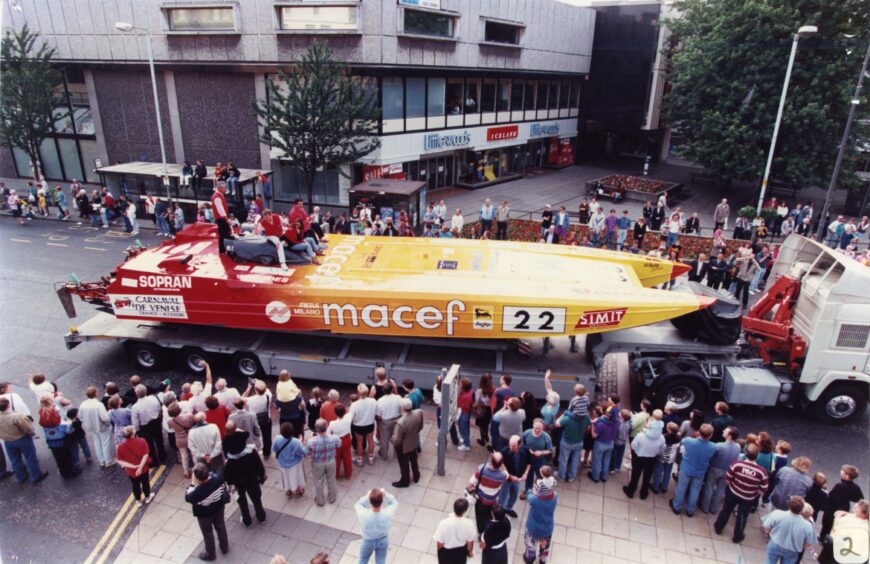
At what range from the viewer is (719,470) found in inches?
291

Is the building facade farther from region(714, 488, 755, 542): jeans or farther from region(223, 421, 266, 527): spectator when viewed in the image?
region(714, 488, 755, 542): jeans

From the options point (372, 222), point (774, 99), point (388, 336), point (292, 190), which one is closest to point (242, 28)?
point (292, 190)

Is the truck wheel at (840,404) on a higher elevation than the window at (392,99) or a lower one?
lower

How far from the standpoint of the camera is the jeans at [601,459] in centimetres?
803

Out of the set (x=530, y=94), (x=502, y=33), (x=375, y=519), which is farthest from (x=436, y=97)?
(x=375, y=519)

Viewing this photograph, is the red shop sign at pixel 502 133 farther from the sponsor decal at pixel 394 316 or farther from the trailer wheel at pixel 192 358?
the trailer wheel at pixel 192 358

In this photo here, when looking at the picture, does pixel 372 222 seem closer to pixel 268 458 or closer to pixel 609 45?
pixel 268 458

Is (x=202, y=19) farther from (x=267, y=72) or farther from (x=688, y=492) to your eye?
(x=688, y=492)

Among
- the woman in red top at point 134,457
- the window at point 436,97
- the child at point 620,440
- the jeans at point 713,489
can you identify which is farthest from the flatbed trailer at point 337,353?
the window at point 436,97

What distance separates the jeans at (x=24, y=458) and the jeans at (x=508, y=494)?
6.76 meters

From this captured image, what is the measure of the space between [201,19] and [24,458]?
2057 centimetres

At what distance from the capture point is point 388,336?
10.7m

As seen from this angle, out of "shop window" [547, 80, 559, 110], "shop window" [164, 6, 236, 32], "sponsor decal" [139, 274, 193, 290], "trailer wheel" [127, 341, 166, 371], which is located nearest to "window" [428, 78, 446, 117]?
"shop window" [164, 6, 236, 32]

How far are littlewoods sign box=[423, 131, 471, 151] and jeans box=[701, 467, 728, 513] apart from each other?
20686mm
